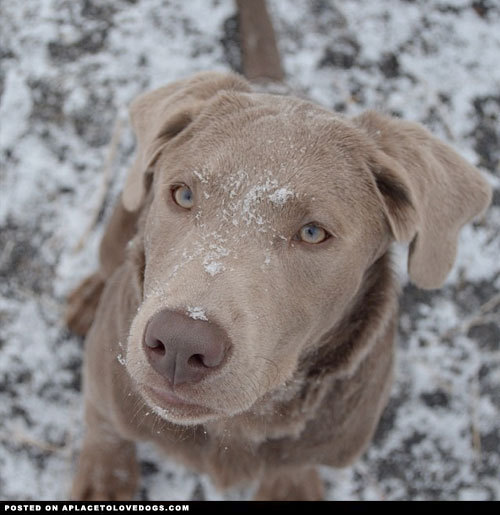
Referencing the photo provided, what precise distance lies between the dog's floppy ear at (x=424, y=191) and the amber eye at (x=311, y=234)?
31cm

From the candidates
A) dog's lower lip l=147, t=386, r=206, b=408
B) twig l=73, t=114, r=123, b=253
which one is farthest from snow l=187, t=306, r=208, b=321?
twig l=73, t=114, r=123, b=253

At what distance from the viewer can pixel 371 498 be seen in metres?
3.49

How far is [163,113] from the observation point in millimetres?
2336

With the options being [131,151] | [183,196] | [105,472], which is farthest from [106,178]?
[183,196]

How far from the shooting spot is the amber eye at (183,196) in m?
2.03

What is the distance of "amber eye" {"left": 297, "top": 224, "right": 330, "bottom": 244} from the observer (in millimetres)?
1977

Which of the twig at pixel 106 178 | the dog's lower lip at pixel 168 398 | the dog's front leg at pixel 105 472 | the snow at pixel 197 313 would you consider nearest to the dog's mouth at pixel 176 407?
the dog's lower lip at pixel 168 398

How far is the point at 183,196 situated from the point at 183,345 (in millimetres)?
604

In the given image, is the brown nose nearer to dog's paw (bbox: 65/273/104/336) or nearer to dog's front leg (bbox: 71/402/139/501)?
dog's front leg (bbox: 71/402/139/501)

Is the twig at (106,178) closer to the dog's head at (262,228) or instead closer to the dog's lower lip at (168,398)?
the dog's head at (262,228)

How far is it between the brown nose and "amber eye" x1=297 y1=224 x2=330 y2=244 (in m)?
0.46

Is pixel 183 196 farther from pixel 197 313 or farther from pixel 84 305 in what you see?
pixel 84 305
